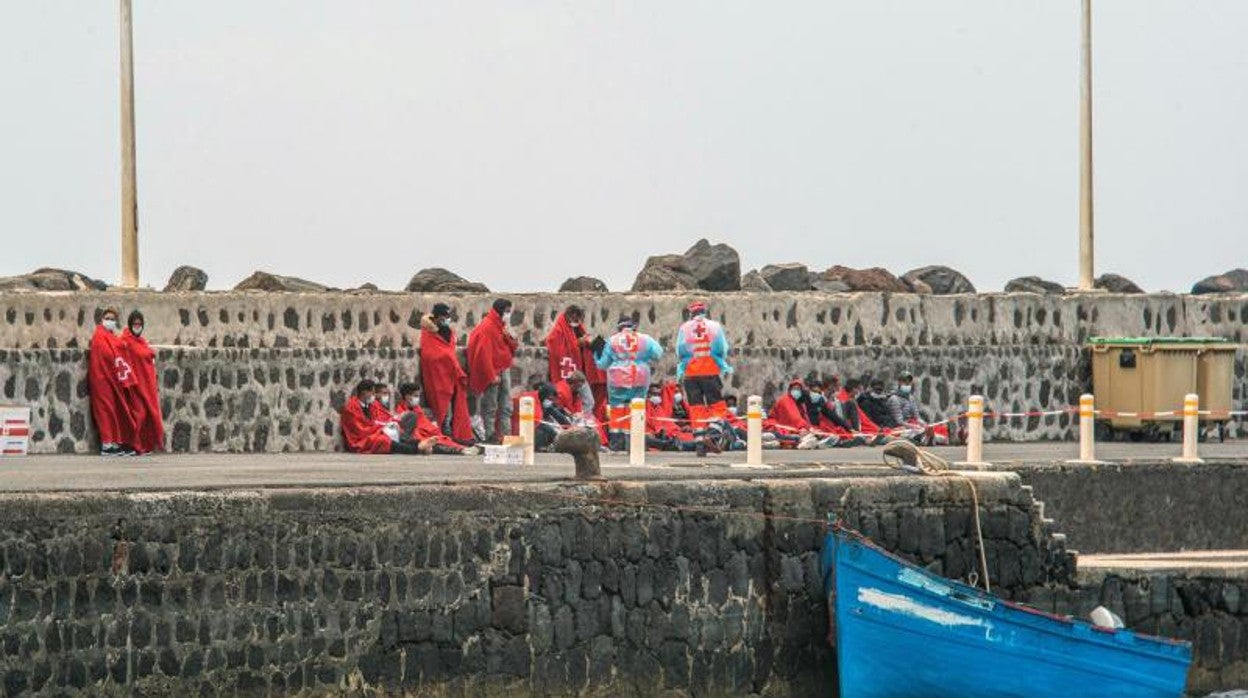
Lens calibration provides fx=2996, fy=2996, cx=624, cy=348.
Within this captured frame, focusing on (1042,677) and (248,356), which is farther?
(248,356)

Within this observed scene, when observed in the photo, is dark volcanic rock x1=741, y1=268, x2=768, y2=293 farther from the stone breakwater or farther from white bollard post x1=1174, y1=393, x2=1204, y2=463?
white bollard post x1=1174, y1=393, x2=1204, y2=463

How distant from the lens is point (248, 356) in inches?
1040

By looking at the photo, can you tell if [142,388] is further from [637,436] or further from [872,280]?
[872,280]

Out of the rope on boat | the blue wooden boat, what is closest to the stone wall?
the rope on boat

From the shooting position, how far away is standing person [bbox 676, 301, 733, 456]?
27.0 meters

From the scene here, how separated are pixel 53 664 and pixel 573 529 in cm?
343

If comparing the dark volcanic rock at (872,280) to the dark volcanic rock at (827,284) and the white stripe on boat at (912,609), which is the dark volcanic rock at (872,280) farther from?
the white stripe on boat at (912,609)

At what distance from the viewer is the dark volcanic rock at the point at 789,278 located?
3644cm

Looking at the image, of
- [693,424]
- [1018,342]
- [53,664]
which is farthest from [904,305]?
[53,664]

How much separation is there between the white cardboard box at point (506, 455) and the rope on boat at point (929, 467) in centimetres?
296

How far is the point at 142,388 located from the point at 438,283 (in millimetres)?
7784

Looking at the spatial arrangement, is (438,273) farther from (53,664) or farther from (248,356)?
(53,664)

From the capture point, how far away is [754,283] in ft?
117

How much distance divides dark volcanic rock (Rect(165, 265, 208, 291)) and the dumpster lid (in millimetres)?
9501
